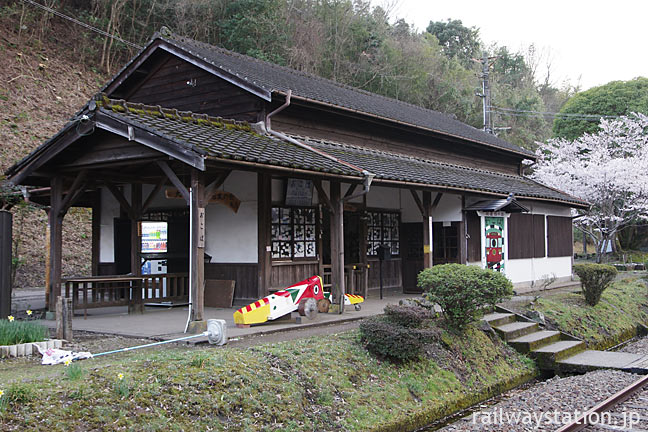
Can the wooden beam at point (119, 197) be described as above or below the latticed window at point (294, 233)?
above

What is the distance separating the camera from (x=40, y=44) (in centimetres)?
2686

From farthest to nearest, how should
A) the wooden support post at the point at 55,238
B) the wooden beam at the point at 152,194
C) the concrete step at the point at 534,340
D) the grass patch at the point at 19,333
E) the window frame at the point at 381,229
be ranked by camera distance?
1. the window frame at the point at 381,229
2. the wooden beam at the point at 152,194
3. the wooden support post at the point at 55,238
4. the concrete step at the point at 534,340
5. the grass patch at the point at 19,333

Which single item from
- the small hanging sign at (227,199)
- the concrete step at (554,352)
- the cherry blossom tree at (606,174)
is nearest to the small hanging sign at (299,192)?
the small hanging sign at (227,199)

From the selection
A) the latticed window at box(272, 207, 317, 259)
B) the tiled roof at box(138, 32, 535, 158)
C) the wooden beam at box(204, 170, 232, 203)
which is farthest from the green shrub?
the tiled roof at box(138, 32, 535, 158)

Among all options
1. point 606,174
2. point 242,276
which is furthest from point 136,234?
point 606,174

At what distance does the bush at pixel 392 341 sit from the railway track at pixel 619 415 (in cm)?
209

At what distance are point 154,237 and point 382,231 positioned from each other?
228 inches

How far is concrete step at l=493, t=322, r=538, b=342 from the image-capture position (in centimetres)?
1016

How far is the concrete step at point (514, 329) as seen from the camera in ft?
33.3

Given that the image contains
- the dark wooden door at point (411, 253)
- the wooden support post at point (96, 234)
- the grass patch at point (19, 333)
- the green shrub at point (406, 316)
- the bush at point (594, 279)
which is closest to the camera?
the grass patch at point (19, 333)

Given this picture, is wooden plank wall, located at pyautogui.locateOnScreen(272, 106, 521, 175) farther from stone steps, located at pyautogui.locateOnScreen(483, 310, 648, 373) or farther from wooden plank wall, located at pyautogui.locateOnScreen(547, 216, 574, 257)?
stone steps, located at pyautogui.locateOnScreen(483, 310, 648, 373)

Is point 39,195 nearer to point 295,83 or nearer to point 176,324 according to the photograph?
point 176,324

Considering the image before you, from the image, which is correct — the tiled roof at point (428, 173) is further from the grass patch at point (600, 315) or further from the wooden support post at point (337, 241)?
the grass patch at point (600, 315)

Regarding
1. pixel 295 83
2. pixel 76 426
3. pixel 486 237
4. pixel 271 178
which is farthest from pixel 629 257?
pixel 76 426
